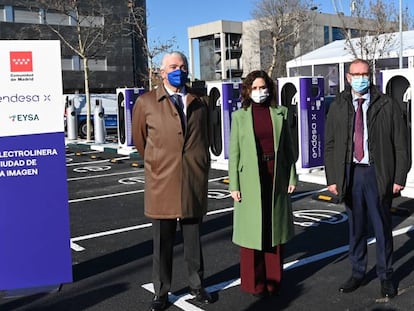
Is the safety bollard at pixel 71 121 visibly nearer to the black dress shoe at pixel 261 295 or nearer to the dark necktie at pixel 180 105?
the dark necktie at pixel 180 105

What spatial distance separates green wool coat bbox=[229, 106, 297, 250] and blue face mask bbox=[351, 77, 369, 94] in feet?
1.91

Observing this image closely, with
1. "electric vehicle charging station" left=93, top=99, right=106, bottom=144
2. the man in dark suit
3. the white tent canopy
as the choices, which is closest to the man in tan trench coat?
the man in dark suit

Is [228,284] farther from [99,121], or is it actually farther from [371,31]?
[371,31]

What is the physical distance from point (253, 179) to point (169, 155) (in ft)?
2.20

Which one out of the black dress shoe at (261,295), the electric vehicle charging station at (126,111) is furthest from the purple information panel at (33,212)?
the electric vehicle charging station at (126,111)

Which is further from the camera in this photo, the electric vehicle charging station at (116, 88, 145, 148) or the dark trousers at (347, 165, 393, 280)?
the electric vehicle charging station at (116, 88, 145, 148)

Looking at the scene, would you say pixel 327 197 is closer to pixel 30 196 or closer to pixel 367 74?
pixel 367 74

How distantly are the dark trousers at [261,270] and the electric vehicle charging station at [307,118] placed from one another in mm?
5778

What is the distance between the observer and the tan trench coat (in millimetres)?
3861

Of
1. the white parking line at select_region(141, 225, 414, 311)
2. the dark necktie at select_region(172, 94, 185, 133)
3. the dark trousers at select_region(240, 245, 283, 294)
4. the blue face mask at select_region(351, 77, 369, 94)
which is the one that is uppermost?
the blue face mask at select_region(351, 77, 369, 94)

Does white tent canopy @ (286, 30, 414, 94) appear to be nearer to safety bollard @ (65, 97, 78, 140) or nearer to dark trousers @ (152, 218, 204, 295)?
safety bollard @ (65, 97, 78, 140)

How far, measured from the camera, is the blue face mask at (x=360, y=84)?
13.2ft

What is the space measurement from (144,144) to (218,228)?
2580 millimetres

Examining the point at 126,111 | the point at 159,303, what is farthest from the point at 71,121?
the point at 159,303
